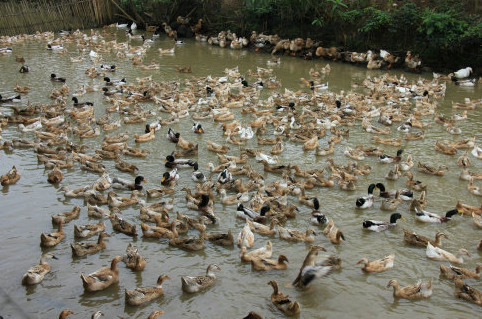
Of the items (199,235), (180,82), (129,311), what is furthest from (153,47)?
(129,311)

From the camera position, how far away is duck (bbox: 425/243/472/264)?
378 inches

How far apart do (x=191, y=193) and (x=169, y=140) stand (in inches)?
165

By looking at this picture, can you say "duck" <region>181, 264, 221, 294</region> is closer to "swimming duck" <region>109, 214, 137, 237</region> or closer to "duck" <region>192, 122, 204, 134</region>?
"swimming duck" <region>109, 214, 137, 237</region>

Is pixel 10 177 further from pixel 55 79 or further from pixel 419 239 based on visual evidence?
pixel 55 79

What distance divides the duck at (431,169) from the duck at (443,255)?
4115 millimetres

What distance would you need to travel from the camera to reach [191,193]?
1198 centimetres

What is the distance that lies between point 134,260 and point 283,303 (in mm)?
2817

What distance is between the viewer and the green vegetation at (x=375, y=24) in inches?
941

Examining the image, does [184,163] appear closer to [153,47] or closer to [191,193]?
[191,193]

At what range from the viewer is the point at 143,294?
27.3 feet

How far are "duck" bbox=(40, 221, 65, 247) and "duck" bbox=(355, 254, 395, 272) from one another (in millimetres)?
5732

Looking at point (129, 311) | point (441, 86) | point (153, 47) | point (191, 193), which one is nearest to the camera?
point (129, 311)

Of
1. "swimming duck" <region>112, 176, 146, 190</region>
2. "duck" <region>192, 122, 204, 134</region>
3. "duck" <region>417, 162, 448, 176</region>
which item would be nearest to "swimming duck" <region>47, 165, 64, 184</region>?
"swimming duck" <region>112, 176, 146, 190</region>

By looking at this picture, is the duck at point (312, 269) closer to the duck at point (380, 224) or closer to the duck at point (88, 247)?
A: the duck at point (380, 224)
